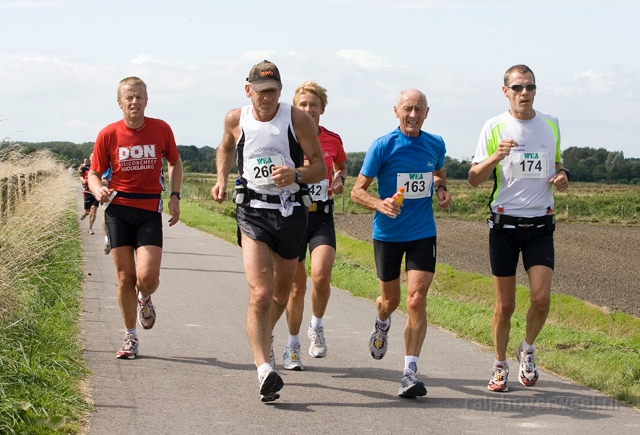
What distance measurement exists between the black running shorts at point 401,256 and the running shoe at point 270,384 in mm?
1460

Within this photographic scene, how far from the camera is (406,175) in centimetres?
739

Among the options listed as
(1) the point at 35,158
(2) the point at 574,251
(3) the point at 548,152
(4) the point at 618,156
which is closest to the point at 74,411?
(3) the point at 548,152

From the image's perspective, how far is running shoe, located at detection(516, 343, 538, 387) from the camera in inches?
290

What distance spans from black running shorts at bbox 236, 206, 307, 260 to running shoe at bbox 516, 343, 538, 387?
79.6 inches

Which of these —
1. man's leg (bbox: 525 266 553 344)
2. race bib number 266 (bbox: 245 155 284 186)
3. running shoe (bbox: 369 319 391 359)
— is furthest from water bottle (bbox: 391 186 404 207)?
running shoe (bbox: 369 319 391 359)

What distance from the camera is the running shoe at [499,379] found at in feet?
23.6

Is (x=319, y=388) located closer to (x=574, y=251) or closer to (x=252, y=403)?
(x=252, y=403)

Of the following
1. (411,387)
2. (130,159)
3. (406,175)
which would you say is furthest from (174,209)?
(411,387)

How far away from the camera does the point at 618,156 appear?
141 meters

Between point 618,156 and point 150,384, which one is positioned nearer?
point 150,384

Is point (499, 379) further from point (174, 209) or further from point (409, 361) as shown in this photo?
point (174, 209)

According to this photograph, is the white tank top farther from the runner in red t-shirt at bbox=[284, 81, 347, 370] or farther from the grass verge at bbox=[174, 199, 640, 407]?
the grass verge at bbox=[174, 199, 640, 407]

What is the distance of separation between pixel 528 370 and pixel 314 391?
1.70 m

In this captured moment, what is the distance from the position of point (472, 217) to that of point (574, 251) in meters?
30.2
